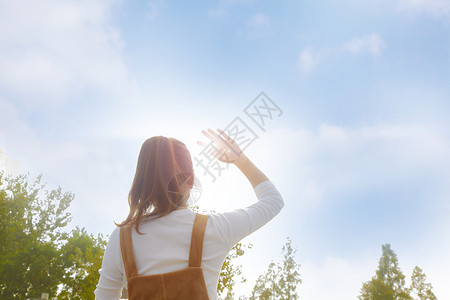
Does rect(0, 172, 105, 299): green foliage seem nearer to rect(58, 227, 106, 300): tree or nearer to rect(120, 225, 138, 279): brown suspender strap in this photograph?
rect(58, 227, 106, 300): tree

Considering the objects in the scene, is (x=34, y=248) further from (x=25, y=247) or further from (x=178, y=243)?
(x=178, y=243)

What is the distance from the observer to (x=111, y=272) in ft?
7.13

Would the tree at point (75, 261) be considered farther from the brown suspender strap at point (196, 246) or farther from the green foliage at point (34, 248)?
the brown suspender strap at point (196, 246)

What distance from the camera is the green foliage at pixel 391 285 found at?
3584cm

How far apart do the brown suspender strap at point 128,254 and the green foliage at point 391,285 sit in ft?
133

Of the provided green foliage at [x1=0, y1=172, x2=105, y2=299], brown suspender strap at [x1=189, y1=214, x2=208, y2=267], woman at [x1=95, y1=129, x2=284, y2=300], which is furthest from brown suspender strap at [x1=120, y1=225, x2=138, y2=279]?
green foliage at [x1=0, y1=172, x2=105, y2=299]

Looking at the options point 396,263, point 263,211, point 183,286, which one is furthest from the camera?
point 396,263

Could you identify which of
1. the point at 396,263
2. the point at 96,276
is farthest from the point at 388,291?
the point at 96,276

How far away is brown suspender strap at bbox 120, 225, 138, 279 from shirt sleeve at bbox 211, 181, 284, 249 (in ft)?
1.66

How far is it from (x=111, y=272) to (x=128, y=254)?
18 centimetres

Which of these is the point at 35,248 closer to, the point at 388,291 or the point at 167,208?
the point at 388,291

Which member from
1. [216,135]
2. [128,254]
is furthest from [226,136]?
[128,254]

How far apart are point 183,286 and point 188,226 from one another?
0.33 meters

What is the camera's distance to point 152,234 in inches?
83.6
